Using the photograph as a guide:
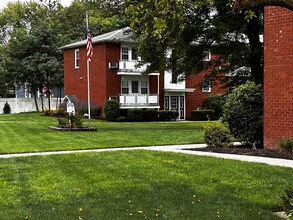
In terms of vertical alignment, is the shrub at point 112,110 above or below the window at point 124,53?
below

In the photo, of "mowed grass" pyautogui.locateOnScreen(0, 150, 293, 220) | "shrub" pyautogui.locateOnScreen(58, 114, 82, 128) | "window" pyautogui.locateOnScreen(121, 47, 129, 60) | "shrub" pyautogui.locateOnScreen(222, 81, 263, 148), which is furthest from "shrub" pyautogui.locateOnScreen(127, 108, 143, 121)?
"mowed grass" pyautogui.locateOnScreen(0, 150, 293, 220)

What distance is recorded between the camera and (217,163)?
10961 mm

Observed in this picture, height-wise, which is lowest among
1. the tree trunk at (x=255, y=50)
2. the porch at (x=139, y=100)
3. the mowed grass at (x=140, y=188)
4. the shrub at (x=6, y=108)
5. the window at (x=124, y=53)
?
the mowed grass at (x=140, y=188)

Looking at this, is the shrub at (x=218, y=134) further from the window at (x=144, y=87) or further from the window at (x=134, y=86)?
the window at (x=144, y=87)

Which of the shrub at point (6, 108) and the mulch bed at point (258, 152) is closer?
the mulch bed at point (258, 152)

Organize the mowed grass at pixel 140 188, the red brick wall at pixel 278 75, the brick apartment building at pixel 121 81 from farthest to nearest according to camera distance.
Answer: the brick apartment building at pixel 121 81 < the red brick wall at pixel 278 75 < the mowed grass at pixel 140 188

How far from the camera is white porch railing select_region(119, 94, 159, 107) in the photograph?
38438 mm

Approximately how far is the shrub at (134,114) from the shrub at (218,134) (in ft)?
77.3

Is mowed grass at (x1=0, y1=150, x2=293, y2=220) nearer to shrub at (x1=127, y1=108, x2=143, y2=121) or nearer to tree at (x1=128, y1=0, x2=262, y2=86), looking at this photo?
tree at (x1=128, y1=0, x2=262, y2=86)

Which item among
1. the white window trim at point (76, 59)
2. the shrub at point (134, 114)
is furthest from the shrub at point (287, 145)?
the white window trim at point (76, 59)

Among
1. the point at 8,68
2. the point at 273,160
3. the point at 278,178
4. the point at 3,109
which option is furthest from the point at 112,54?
the point at 278,178

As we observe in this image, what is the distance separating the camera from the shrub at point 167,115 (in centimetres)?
4012

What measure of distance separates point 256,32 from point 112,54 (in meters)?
17.7

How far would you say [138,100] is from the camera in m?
39.1
